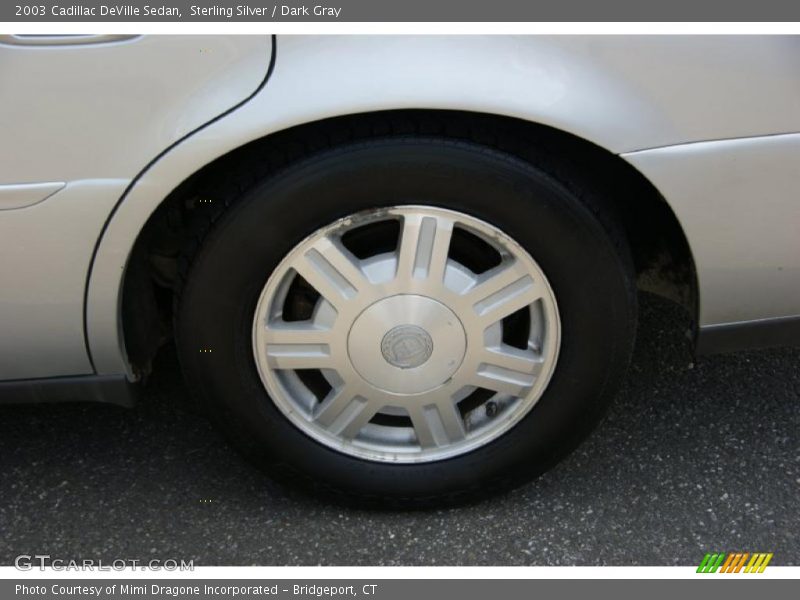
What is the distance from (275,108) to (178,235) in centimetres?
49

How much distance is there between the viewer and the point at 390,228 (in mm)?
2010

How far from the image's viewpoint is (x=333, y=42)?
1744 mm

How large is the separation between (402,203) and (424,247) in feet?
0.36

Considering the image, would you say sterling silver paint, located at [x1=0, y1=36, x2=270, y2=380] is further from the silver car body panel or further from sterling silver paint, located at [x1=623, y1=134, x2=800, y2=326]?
sterling silver paint, located at [x1=623, y1=134, x2=800, y2=326]

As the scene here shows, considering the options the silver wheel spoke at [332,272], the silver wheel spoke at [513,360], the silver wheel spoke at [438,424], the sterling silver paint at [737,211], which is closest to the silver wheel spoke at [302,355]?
the silver wheel spoke at [332,272]

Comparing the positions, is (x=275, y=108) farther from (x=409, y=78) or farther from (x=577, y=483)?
(x=577, y=483)

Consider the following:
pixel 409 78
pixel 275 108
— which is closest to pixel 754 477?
pixel 409 78

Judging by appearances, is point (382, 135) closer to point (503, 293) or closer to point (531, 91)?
point (531, 91)

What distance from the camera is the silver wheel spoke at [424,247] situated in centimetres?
191

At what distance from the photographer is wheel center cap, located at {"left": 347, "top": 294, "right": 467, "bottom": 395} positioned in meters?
1.98

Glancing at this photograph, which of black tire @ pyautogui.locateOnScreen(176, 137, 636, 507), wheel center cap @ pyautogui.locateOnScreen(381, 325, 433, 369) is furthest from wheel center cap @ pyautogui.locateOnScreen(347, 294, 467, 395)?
black tire @ pyautogui.locateOnScreen(176, 137, 636, 507)

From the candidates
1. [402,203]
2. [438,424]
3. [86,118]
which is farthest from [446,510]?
[86,118]

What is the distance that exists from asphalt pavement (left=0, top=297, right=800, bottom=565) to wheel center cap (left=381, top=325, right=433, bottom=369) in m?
0.43

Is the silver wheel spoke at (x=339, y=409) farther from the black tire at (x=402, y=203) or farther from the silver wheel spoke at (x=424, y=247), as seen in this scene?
the silver wheel spoke at (x=424, y=247)
